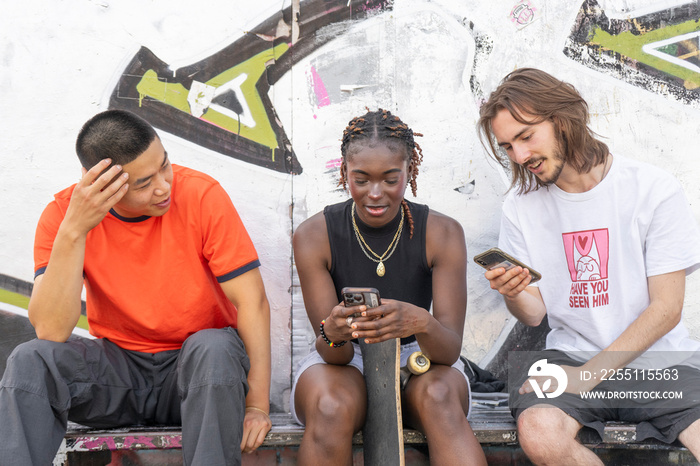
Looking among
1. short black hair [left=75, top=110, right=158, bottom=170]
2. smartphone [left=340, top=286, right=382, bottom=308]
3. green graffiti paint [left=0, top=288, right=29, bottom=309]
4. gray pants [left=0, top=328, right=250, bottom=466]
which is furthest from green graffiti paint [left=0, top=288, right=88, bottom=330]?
smartphone [left=340, top=286, right=382, bottom=308]

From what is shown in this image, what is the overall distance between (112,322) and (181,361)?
51 cm

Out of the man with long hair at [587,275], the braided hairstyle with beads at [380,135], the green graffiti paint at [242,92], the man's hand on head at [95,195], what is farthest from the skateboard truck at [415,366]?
the green graffiti paint at [242,92]

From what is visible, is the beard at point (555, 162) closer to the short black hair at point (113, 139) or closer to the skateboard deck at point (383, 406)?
the skateboard deck at point (383, 406)

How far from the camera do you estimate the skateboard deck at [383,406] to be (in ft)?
7.71

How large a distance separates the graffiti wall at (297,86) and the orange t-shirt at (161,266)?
2.35 ft

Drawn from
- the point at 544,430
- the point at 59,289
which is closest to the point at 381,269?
the point at 544,430

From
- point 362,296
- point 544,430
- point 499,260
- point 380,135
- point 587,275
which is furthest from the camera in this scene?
point 587,275

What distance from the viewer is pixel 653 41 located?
137 inches

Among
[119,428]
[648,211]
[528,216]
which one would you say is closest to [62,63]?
[119,428]

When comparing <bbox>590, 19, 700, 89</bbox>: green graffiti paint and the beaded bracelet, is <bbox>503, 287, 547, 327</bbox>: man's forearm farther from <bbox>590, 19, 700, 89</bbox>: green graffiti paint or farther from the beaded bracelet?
<bbox>590, 19, 700, 89</bbox>: green graffiti paint

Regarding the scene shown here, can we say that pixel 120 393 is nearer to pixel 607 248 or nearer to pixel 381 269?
pixel 381 269

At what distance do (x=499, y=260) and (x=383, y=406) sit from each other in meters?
0.74

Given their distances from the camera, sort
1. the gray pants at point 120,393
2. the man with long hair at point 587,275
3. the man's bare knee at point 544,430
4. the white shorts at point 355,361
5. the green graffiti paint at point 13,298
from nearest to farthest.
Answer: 1. the gray pants at point 120,393
2. the man's bare knee at point 544,430
3. the man with long hair at point 587,275
4. the white shorts at point 355,361
5. the green graffiti paint at point 13,298

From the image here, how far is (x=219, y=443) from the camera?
228cm
